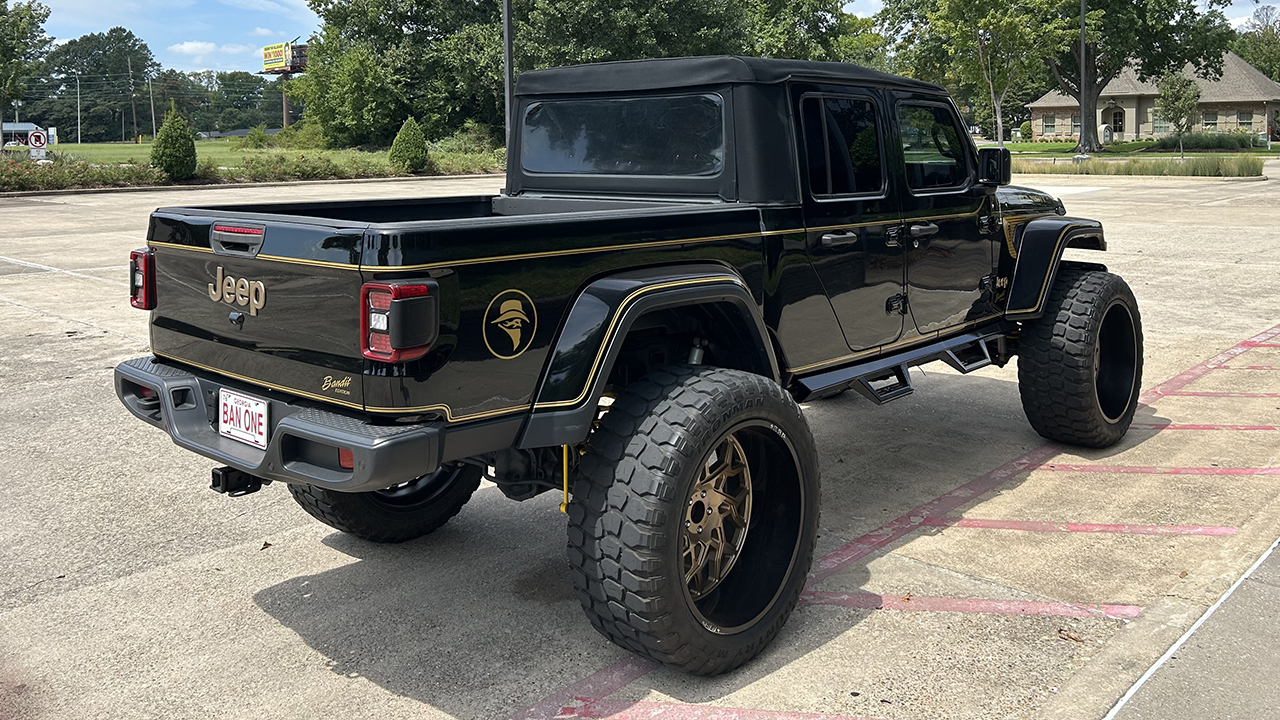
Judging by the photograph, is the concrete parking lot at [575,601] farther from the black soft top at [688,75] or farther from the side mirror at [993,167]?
the black soft top at [688,75]

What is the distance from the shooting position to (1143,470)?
5.86 meters

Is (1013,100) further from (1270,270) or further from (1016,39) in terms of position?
(1270,270)

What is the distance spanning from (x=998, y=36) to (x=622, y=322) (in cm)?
4623

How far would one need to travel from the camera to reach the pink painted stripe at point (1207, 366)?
7.70 meters

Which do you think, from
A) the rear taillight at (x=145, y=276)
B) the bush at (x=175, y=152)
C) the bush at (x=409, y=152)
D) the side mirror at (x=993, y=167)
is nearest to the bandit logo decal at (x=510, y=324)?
the rear taillight at (x=145, y=276)

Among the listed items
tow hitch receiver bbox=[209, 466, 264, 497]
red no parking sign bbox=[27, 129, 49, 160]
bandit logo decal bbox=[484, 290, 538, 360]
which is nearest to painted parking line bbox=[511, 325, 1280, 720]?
bandit logo decal bbox=[484, 290, 538, 360]

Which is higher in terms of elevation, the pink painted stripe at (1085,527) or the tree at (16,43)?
the tree at (16,43)

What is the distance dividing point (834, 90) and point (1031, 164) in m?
36.2

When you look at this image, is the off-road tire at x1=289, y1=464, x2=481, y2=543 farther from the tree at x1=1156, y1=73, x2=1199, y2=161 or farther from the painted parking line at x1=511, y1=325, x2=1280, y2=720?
the tree at x1=1156, y1=73, x2=1199, y2=161

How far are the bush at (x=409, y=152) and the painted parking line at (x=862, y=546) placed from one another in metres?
33.9

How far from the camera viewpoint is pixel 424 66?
54062 millimetres

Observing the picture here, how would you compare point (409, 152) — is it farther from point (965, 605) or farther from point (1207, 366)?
point (965, 605)

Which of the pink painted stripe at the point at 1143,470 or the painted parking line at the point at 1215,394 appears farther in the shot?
the painted parking line at the point at 1215,394

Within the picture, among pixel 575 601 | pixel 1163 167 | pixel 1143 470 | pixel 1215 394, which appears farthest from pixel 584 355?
pixel 1163 167
